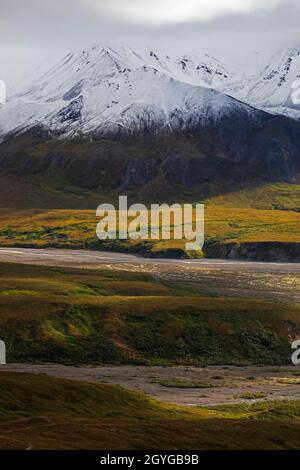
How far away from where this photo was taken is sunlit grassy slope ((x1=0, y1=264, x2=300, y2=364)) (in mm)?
133125

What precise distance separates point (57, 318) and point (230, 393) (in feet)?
129

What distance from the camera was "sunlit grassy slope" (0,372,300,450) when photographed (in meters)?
70.7

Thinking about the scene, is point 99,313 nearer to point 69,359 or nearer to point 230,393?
point 69,359

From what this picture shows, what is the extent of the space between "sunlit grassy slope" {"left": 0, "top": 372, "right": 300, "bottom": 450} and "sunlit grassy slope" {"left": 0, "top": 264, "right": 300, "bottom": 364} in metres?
32.6

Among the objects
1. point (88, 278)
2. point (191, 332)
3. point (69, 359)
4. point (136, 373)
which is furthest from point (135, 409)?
point (88, 278)

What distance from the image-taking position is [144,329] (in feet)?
461

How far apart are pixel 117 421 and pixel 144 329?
5926 cm

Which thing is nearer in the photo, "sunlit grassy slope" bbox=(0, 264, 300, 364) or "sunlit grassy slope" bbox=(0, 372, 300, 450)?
"sunlit grassy slope" bbox=(0, 372, 300, 450)

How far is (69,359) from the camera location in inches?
5128

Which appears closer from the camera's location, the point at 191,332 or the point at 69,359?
the point at 69,359

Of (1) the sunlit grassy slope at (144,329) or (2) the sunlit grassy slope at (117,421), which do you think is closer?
(2) the sunlit grassy slope at (117,421)

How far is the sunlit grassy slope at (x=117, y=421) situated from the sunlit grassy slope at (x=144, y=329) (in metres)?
32.6

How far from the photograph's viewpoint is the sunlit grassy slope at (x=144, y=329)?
133 meters
